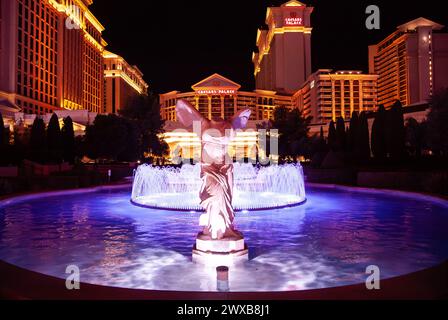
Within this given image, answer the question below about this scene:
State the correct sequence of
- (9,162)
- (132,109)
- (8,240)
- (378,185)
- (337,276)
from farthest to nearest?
(132,109)
(9,162)
(378,185)
(8,240)
(337,276)

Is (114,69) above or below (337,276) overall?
above

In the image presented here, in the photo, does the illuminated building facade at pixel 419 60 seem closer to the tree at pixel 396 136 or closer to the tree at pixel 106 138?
the tree at pixel 396 136

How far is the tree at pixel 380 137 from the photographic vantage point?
28641 mm

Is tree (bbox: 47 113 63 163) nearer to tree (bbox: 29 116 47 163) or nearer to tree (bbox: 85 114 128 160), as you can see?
tree (bbox: 29 116 47 163)

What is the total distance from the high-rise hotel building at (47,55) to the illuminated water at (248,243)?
5609cm

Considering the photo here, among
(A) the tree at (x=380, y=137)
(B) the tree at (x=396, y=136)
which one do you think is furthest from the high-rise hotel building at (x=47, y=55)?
(B) the tree at (x=396, y=136)

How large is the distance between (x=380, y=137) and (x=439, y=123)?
4846 mm

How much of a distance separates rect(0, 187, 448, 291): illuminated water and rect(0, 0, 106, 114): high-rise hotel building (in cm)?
5609

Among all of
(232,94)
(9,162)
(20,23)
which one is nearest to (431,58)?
(232,94)

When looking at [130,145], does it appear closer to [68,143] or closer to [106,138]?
[106,138]

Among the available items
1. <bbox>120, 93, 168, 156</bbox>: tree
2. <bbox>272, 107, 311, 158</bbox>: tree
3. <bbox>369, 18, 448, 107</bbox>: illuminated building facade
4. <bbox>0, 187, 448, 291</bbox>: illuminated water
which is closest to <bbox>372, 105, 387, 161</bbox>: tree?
<bbox>0, 187, 448, 291</bbox>: illuminated water
